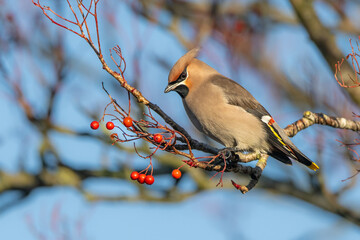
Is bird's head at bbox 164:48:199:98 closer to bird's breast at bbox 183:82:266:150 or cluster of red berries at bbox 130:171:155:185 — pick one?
bird's breast at bbox 183:82:266:150

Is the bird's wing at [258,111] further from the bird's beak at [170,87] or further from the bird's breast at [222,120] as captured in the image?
the bird's beak at [170,87]

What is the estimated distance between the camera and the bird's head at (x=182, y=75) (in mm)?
4016

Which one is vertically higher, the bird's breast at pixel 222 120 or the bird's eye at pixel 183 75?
the bird's eye at pixel 183 75

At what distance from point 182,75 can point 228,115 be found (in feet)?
1.64

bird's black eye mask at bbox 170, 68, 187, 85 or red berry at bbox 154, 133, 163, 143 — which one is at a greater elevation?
bird's black eye mask at bbox 170, 68, 187, 85

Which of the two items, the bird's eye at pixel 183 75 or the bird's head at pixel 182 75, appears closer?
the bird's head at pixel 182 75

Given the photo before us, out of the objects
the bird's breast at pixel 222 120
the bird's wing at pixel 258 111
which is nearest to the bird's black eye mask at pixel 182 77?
the bird's breast at pixel 222 120

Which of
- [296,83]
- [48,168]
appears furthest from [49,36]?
[296,83]

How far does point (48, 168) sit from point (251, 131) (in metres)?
2.75

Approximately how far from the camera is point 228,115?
13.1 feet

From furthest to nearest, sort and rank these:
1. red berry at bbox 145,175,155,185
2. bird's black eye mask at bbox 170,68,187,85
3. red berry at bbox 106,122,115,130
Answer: bird's black eye mask at bbox 170,68,187,85 → red berry at bbox 145,175,155,185 → red berry at bbox 106,122,115,130

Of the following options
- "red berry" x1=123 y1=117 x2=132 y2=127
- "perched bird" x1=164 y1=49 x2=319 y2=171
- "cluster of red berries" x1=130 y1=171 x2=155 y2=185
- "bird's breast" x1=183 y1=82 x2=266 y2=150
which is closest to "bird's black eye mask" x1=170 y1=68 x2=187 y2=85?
"perched bird" x1=164 y1=49 x2=319 y2=171

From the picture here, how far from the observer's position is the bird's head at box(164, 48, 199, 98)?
402 cm

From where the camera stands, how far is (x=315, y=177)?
18.3 ft
